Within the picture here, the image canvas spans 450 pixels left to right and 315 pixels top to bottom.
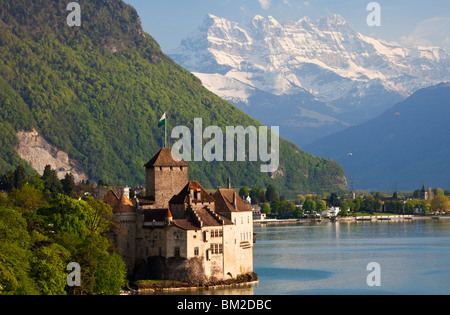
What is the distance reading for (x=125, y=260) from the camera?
3524 inches

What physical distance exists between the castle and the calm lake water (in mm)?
3216

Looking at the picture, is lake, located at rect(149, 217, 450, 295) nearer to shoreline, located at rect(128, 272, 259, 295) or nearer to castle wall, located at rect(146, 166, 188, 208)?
shoreline, located at rect(128, 272, 259, 295)

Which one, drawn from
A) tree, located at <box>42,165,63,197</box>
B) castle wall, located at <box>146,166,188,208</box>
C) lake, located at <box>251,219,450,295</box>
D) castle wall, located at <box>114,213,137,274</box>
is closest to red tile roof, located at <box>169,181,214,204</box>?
castle wall, located at <box>114,213,137,274</box>

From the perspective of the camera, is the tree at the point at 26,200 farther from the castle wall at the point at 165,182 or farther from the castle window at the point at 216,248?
the castle window at the point at 216,248

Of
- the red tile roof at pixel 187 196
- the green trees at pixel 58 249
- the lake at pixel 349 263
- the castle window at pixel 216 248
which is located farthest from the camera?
the lake at pixel 349 263

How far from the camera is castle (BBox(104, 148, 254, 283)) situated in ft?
284

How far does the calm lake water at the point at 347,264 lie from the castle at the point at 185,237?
322cm

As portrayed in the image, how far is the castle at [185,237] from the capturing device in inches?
3413

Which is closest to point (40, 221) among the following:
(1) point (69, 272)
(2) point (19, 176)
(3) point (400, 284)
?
(1) point (69, 272)

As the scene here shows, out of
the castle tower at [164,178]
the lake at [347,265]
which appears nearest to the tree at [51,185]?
the lake at [347,265]

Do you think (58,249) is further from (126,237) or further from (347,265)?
(347,265)

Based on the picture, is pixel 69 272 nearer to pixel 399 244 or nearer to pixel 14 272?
pixel 14 272

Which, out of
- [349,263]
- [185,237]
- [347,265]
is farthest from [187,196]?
[349,263]

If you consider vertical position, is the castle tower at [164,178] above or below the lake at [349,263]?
above
